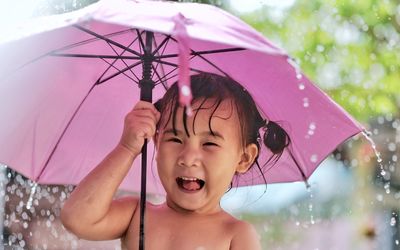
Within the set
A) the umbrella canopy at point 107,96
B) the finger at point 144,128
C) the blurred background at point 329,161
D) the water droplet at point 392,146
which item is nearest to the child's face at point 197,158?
the finger at point 144,128

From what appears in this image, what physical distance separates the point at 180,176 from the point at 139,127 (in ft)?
0.68

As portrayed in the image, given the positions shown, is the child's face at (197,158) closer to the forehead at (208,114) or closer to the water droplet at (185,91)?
the forehead at (208,114)

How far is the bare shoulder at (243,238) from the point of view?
273 cm

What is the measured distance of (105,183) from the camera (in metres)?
2.60

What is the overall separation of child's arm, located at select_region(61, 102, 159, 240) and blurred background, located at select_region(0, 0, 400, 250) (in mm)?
844

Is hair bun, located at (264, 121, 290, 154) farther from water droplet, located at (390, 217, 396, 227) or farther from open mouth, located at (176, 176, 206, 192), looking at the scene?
water droplet, located at (390, 217, 396, 227)

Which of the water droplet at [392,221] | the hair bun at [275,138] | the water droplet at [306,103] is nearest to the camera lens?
the water droplet at [306,103]

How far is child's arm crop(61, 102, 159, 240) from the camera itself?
2598 mm

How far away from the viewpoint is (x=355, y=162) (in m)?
9.59

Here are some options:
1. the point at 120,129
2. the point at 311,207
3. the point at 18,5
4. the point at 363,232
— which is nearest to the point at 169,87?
the point at 120,129

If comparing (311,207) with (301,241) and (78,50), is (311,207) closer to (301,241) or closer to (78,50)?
(301,241)

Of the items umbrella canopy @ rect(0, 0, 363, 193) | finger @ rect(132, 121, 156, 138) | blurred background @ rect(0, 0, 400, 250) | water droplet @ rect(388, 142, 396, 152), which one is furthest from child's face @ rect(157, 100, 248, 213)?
water droplet @ rect(388, 142, 396, 152)

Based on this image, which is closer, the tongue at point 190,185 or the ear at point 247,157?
the tongue at point 190,185

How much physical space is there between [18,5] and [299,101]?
3.06 meters
